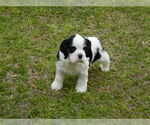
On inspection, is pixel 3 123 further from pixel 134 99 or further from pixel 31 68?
pixel 134 99

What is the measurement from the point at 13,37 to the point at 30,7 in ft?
4.43

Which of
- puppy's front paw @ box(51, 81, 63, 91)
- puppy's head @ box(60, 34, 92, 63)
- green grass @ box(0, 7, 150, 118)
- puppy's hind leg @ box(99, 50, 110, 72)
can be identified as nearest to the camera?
puppy's head @ box(60, 34, 92, 63)

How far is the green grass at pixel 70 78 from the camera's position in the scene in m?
5.31

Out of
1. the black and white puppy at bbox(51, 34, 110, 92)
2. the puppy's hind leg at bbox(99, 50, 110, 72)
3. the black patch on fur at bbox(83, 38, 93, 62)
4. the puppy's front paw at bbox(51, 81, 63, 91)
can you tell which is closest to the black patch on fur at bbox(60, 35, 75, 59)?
the black and white puppy at bbox(51, 34, 110, 92)

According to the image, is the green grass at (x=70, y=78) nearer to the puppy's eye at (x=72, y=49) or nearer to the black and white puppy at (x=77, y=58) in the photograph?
the black and white puppy at (x=77, y=58)

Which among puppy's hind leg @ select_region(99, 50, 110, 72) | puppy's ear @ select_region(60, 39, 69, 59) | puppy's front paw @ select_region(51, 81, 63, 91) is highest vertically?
puppy's ear @ select_region(60, 39, 69, 59)

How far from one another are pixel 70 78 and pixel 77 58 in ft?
3.01

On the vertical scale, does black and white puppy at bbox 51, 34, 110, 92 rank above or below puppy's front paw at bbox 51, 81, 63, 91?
above

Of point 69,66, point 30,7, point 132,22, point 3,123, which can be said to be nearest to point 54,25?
point 30,7

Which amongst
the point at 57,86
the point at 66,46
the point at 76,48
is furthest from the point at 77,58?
the point at 57,86

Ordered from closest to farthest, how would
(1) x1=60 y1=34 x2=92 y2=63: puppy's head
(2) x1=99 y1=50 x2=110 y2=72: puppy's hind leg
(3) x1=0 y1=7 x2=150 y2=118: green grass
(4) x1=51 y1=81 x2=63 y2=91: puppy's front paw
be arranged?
(1) x1=60 y1=34 x2=92 y2=63: puppy's head < (3) x1=0 y1=7 x2=150 y2=118: green grass < (4) x1=51 y1=81 x2=63 y2=91: puppy's front paw < (2) x1=99 y1=50 x2=110 y2=72: puppy's hind leg

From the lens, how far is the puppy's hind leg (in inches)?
235

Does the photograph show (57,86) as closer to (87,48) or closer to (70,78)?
Result: (70,78)

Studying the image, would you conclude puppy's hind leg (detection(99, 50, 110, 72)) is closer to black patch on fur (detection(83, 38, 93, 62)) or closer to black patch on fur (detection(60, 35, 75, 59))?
black patch on fur (detection(83, 38, 93, 62))
